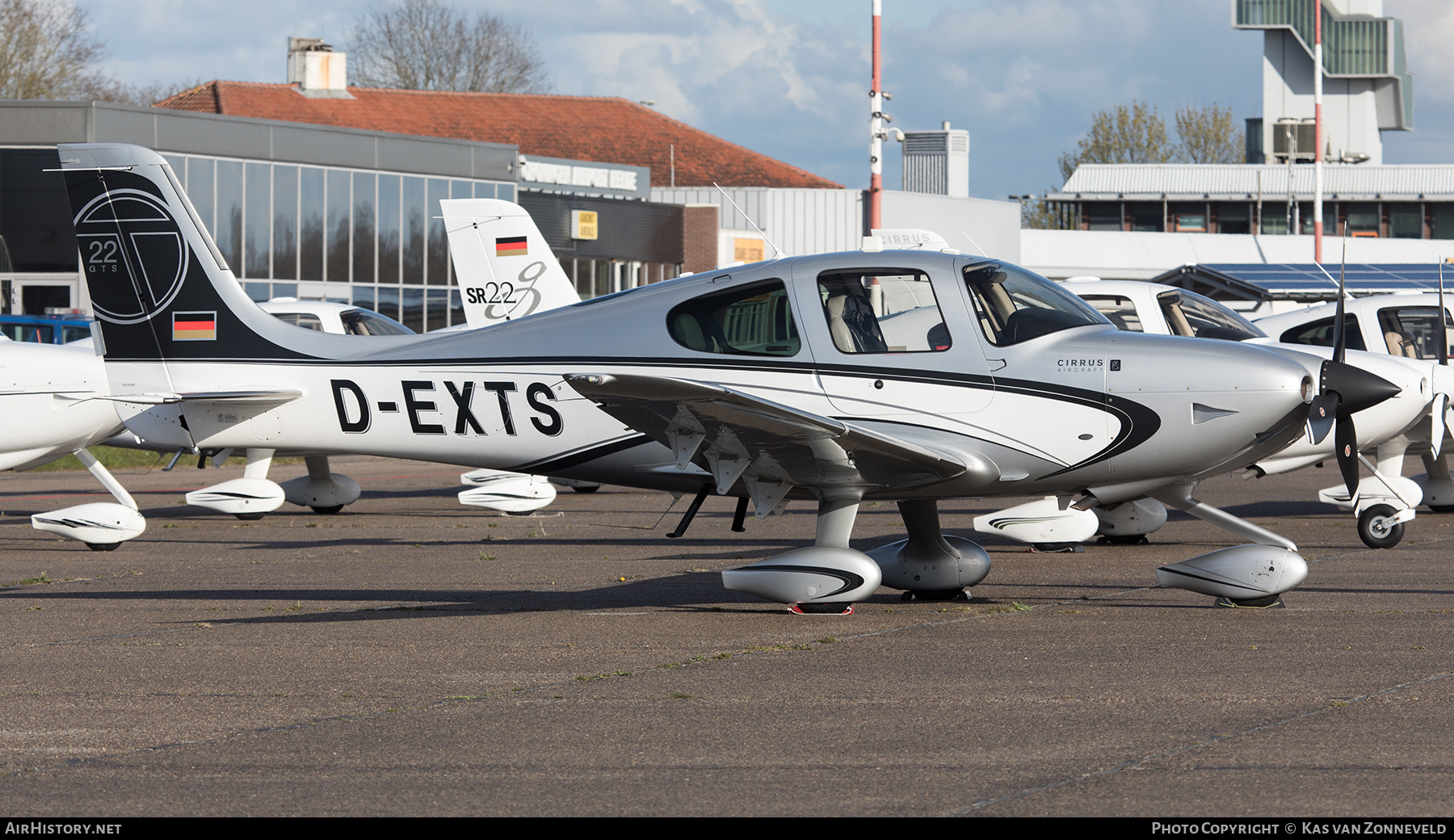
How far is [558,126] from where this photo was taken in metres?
55.9

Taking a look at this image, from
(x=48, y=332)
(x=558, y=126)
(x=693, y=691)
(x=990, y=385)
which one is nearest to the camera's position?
(x=693, y=691)

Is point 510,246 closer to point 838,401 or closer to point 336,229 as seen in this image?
point 838,401

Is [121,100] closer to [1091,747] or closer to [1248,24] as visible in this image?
[1248,24]

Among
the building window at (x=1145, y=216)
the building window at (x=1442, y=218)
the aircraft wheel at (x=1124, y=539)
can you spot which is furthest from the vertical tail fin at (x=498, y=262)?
the building window at (x=1442, y=218)

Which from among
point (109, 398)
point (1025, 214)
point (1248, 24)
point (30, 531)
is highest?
point (1248, 24)

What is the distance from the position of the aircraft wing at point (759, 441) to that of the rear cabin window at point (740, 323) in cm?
55

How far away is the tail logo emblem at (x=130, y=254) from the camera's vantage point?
11.1 metres

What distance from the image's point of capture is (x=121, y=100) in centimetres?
6600

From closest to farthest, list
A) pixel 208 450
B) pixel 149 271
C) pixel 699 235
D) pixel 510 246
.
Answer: pixel 208 450, pixel 149 271, pixel 510 246, pixel 699 235

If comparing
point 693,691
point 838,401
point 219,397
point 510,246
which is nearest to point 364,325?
point 510,246

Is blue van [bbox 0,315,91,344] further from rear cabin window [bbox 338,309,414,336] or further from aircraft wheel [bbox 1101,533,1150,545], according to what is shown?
aircraft wheel [bbox 1101,533,1150,545]

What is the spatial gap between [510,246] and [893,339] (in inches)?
348
